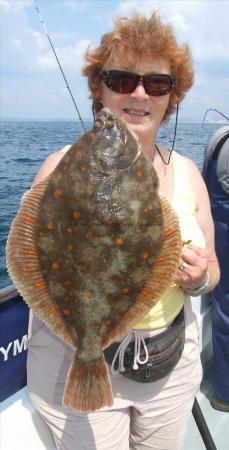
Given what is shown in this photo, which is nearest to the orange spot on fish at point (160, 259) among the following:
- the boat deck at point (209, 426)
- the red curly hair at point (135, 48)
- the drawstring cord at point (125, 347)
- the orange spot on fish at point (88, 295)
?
the orange spot on fish at point (88, 295)

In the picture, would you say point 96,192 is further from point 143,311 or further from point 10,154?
point 10,154

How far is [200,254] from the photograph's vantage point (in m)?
2.01

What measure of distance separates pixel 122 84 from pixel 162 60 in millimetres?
257

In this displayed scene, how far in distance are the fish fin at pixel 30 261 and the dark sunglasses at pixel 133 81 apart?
757 mm

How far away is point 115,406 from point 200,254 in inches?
33.0

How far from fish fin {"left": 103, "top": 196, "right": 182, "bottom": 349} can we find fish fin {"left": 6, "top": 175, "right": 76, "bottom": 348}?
22cm

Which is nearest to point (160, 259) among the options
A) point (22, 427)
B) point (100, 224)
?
point (100, 224)

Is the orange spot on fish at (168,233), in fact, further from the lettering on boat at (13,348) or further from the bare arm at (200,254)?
the lettering on boat at (13,348)

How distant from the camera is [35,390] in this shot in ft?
7.56

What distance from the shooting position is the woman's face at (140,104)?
2227 millimetres

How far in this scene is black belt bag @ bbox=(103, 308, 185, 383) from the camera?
2.17m

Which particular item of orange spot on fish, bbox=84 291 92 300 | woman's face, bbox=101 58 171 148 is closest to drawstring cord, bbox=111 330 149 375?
orange spot on fish, bbox=84 291 92 300

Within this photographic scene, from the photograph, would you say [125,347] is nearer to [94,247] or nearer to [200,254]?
[200,254]

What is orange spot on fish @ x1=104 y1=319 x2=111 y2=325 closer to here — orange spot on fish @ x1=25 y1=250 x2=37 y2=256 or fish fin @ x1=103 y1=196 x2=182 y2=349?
fish fin @ x1=103 y1=196 x2=182 y2=349
